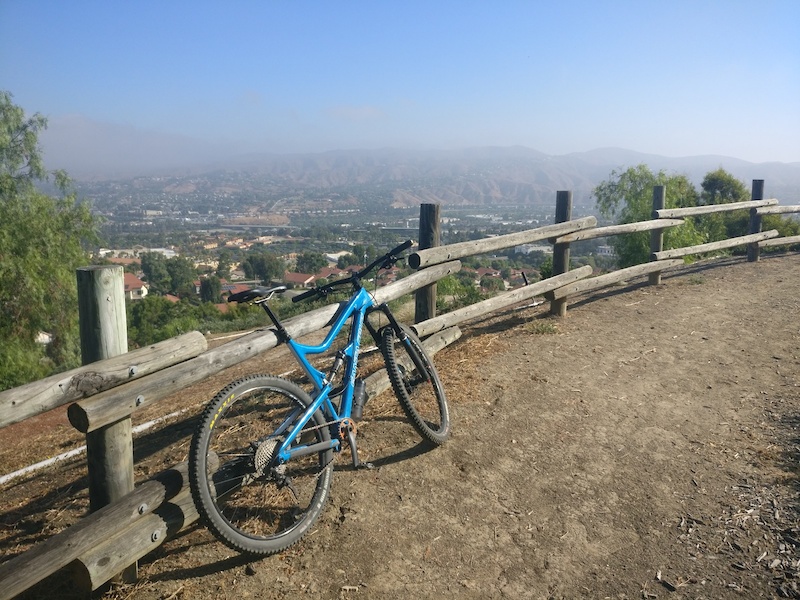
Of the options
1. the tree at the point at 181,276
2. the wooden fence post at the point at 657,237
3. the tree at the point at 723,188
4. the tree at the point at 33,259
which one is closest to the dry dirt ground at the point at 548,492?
the wooden fence post at the point at 657,237

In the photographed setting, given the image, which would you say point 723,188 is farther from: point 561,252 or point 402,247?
point 402,247

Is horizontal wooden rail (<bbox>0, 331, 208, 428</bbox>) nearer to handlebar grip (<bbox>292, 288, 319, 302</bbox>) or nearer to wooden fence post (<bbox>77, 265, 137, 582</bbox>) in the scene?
wooden fence post (<bbox>77, 265, 137, 582</bbox>)

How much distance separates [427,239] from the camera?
6.21 meters

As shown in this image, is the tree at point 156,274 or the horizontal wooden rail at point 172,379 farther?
the tree at point 156,274

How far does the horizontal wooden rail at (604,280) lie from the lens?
7926mm

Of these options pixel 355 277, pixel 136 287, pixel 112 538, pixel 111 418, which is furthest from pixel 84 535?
pixel 136 287

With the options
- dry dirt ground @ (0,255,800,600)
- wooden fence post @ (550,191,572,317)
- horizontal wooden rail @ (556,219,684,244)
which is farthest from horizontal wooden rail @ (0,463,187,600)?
horizontal wooden rail @ (556,219,684,244)

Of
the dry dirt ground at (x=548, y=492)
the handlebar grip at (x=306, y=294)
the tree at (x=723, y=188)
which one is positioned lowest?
the dry dirt ground at (x=548, y=492)

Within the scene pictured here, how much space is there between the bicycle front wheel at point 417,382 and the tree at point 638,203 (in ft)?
38.8

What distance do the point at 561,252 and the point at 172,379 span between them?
6.11 meters

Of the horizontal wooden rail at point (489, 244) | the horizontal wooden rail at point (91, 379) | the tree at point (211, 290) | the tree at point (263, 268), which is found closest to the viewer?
the horizontal wooden rail at point (91, 379)

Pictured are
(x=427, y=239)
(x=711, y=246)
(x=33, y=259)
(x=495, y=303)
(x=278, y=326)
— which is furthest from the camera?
(x=33, y=259)

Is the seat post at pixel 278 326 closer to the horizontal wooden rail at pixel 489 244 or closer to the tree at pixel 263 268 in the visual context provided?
the horizontal wooden rail at pixel 489 244

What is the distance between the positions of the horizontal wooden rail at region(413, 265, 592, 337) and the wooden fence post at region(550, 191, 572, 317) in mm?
175
